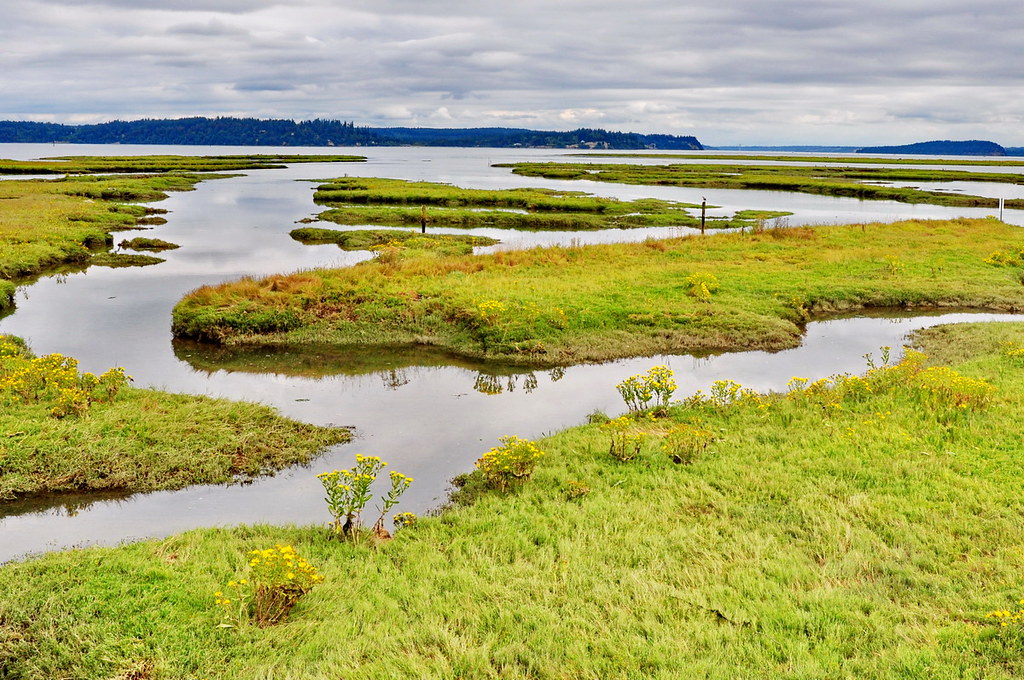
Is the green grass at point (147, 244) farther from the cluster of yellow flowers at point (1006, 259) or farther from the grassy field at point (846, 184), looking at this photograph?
the grassy field at point (846, 184)

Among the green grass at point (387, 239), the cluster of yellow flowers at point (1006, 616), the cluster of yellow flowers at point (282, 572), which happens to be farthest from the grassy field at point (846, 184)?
the cluster of yellow flowers at point (282, 572)

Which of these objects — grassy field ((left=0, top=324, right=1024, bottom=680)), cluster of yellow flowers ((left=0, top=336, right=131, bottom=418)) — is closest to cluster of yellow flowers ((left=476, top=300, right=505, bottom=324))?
grassy field ((left=0, top=324, right=1024, bottom=680))

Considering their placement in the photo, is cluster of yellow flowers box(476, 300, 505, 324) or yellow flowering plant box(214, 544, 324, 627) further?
cluster of yellow flowers box(476, 300, 505, 324)

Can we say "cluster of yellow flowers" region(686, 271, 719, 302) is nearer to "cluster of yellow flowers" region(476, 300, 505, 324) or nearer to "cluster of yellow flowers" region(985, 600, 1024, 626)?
"cluster of yellow flowers" region(476, 300, 505, 324)

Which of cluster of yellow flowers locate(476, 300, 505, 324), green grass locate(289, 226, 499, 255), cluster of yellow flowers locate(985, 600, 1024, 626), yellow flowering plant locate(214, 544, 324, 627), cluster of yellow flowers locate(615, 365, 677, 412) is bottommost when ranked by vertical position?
yellow flowering plant locate(214, 544, 324, 627)

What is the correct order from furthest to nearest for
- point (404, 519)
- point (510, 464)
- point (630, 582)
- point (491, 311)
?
point (491, 311) < point (510, 464) < point (404, 519) < point (630, 582)

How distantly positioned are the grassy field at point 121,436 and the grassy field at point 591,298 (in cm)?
756

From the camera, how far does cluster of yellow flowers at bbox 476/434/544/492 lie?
40.8 feet

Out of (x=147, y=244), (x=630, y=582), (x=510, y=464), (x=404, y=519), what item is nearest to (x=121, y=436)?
(x=404, y=519)

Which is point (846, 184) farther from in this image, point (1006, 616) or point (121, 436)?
point (121, 436)

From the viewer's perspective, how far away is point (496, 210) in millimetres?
69688

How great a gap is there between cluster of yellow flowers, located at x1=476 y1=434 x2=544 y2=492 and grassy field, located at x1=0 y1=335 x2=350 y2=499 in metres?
4.38

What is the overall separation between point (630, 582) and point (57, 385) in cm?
1396

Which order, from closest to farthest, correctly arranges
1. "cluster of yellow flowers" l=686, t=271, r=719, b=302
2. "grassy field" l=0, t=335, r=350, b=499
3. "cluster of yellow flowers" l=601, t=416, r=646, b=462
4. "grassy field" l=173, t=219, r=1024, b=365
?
"grassy field" l=0, t=335, r=350, b=499 → "cluster of yellow flowers" l=601, t=416, r=646, b=462 → "grassy field" l=173, t=219, r=1024, b=365 → "cluster of yellow flowers" l=686, t=271, r=719, b=302
